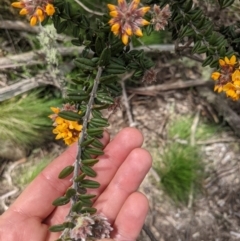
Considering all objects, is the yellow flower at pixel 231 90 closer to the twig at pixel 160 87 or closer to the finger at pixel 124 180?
the finger at pixel 124 180

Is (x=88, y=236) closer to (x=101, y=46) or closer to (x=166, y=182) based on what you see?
(x=101, y=46)

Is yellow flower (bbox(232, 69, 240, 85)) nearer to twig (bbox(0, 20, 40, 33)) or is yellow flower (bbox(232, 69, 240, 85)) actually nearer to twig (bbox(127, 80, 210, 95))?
twig (bbox(127, 80, 210, 95))

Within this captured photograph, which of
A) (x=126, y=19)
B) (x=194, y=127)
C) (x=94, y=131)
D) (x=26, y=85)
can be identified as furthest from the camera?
(x=194, y=127)

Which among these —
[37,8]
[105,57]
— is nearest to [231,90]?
[105,57]

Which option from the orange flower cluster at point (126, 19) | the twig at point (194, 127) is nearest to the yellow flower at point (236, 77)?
the orange flower cluster at point (126, 19)

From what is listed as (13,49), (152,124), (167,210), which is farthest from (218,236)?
(13,49)

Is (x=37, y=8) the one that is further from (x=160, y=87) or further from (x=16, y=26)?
(x=160, y=87)
